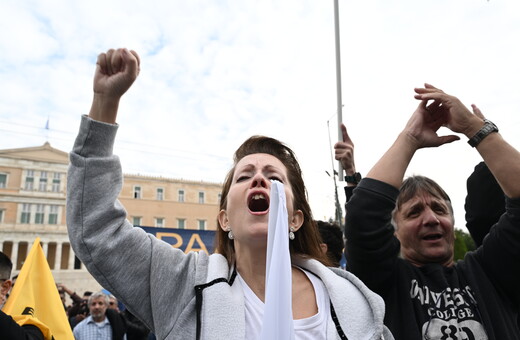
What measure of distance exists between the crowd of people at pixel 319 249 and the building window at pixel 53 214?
47.5 meters

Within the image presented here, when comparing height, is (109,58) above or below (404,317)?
above

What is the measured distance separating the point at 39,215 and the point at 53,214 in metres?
1.31

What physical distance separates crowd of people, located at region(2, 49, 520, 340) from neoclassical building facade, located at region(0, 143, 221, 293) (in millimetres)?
40330

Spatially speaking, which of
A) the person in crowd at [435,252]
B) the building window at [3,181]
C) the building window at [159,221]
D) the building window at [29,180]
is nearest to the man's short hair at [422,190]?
the person in crowd at [435,252]

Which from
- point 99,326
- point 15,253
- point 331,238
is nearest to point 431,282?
point 331,238

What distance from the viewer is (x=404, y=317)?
6.03 ft

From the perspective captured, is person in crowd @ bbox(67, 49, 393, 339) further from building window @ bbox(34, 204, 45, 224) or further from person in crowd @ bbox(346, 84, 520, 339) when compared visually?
building window @ bbox(34, 204, 45, 224)

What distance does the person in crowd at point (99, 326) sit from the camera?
6.17 metres

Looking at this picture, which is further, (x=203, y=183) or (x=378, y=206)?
(x=203, y=183)

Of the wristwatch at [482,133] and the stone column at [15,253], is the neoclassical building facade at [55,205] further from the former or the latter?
the wristwatch at [482,133]

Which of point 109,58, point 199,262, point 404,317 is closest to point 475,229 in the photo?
point 404,317

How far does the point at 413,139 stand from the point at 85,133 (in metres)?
1.45

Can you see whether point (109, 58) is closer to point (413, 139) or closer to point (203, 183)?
point (413, 139)

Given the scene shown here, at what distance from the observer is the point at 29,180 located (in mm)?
44312
